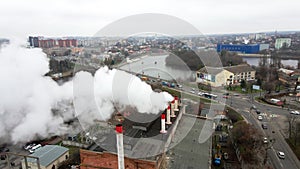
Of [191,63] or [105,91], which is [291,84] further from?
[105,91]

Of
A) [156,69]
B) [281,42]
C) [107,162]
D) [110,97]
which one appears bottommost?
[107,162]

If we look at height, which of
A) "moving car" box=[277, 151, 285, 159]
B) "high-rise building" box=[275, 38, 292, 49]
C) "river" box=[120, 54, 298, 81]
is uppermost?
"high-rise building" box=[275, 38, 292, 49]

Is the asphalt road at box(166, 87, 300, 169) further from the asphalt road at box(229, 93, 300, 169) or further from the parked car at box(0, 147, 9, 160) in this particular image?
the parked car at box(0, 147, 9, 160)

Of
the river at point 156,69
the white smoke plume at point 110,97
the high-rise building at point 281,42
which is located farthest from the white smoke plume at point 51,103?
the high-rise building at point 281,42

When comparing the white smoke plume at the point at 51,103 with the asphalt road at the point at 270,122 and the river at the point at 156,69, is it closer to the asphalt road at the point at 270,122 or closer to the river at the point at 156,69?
the asphalt road at the point at 270,122

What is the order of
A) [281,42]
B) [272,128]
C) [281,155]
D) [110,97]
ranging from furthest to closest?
[281,42] → [110,97] → [272,128] → [281,155]

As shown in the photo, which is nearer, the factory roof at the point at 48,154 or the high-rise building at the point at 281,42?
the factory roof at the point at 48,154

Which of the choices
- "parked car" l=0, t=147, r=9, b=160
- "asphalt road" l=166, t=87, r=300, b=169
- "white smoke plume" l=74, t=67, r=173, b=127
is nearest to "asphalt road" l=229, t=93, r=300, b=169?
"asphalt road" l=166, t=87, r=300, b=169

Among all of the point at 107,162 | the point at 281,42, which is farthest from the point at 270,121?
the point at 281,42

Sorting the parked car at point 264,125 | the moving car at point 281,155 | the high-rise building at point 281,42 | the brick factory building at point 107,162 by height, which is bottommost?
the moving car at point 281,155

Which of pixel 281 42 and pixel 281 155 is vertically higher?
pixel 281 42

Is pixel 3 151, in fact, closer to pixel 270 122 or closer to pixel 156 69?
pixel 270 122
